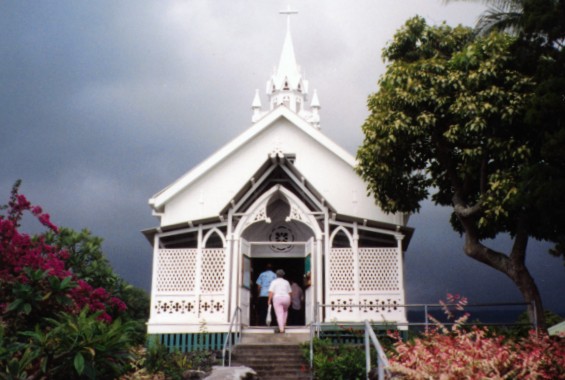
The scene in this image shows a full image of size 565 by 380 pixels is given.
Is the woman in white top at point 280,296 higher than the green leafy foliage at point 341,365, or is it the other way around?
the woman in white top at point 280,296

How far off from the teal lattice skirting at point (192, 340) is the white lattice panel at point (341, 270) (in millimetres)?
3515

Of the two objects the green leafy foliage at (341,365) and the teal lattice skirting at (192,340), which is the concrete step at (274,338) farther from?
the green leafy foliage at (341,365)

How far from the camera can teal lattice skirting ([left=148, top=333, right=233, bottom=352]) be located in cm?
1822

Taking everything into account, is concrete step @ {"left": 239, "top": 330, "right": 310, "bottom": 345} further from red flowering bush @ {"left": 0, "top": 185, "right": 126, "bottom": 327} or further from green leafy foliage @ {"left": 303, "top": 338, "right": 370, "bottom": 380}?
red flowering bush @ {"left": 0, "top": 185, "right": 126, "bottom": 327}

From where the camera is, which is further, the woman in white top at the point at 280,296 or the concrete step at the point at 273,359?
the woman in white top at the point at 280,296

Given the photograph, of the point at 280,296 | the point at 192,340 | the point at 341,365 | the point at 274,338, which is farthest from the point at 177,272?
the point at 341,365

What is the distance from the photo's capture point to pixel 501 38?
1603 centimetres

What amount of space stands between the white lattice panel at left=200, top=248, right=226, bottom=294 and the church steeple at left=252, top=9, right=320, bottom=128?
23273mm

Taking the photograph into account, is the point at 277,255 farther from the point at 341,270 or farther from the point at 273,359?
the point at 273,359

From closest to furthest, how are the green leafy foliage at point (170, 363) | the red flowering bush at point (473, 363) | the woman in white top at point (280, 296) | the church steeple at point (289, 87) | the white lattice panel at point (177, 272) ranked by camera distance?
the red flowering bush at point (473, 363) < the green leafy foliage at point (170, 363) < the woman in white top at point (280, 296) < the white lattice panel at point (177, 272) < the church steeple at point (289, 87)

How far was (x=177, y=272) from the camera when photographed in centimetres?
1902

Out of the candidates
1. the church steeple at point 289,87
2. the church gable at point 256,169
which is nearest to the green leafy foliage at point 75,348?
the church gable at point 256,169

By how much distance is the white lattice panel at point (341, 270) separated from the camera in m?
18.5

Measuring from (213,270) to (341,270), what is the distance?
12.3 ft
